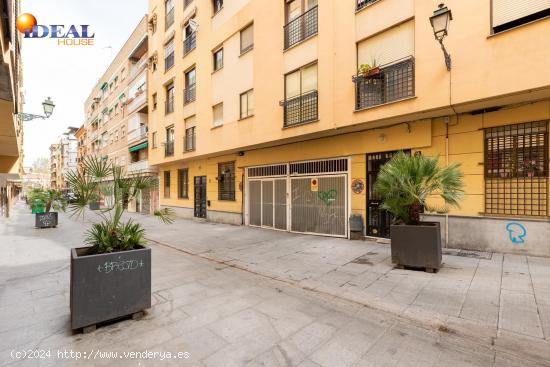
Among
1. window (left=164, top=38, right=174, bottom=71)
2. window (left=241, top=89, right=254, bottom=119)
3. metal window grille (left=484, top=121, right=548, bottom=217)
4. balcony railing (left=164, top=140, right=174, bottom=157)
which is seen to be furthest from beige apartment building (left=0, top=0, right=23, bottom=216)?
window (left=164, top=38, right=174, bottom=71)

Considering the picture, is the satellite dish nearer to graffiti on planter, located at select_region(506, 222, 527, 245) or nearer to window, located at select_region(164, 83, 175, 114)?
window, located at select_region(164, 83, 175, 114)

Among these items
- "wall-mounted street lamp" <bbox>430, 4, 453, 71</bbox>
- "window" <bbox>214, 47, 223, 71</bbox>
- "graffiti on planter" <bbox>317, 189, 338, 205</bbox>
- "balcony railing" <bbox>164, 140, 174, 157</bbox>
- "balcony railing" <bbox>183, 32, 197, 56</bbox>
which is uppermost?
"balcony railing" <bbox>183, 32, 197, 56</bbox>

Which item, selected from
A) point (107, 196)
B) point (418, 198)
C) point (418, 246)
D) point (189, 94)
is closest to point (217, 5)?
point (189, 94)

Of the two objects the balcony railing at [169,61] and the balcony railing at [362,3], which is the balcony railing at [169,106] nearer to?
the balcony railing at [169,61]

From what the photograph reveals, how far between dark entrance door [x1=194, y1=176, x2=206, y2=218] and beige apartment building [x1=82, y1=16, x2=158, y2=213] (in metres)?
4.92

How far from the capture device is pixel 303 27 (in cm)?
1004

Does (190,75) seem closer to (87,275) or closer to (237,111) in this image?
(237,111)

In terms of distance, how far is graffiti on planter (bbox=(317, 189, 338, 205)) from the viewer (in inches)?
390

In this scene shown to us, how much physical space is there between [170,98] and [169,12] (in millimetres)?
Answer: 5753

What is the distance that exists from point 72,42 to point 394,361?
393 inches

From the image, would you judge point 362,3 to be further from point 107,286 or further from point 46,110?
point 46,110

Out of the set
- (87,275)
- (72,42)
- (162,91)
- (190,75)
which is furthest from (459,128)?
(162,91)

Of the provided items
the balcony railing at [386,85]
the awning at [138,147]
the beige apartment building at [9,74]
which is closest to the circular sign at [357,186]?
the balcony railing at [386,85]

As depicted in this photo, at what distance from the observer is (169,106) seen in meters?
18.8
